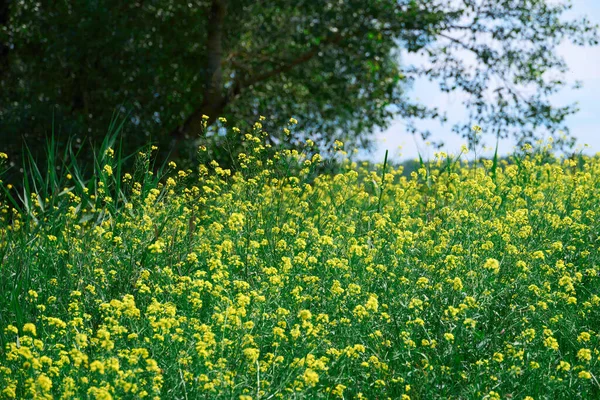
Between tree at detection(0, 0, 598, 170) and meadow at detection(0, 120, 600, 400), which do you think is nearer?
meadow at detection(0, 120, 600, 400)

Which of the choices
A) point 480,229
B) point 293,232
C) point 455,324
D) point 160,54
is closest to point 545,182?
point 480,229

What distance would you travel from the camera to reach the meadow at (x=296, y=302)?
3.35 meters

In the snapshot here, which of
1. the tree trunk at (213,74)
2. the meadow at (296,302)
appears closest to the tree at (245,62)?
the tree trunk at (213,74)

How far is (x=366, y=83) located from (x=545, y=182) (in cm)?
449

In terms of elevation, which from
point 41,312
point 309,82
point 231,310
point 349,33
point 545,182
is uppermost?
point 349,33

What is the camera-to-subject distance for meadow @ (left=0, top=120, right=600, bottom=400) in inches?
132

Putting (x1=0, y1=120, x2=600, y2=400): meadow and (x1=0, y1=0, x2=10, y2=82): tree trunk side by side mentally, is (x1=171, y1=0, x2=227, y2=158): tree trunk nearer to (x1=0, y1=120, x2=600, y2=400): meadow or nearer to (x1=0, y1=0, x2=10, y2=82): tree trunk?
(x1=0, y1=0, x2=10, y2=82): tree trunk

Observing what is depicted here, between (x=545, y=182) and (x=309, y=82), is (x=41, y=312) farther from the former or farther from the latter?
(x=309, y=82)

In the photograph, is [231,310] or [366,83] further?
[366,83]

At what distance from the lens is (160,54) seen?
1068cm

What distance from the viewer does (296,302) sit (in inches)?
155

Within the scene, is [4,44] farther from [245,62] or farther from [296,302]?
[296,302]

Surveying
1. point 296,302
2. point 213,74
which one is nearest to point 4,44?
point 213,74

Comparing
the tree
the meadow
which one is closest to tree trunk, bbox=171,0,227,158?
the tree
